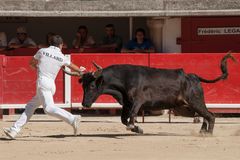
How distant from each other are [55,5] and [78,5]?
0.46 metres

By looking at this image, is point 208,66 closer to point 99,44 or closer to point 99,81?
point 99,44

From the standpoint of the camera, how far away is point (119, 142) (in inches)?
478

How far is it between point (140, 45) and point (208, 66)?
1627 mm

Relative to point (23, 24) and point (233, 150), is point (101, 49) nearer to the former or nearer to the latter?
point (23, 24)

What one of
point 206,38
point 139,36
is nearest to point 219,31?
point 206,38

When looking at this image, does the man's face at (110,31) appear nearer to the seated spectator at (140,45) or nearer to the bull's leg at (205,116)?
the seated spectator at (140,45)

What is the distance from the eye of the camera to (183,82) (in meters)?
13.1

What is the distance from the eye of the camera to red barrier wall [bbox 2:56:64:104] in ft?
54.2

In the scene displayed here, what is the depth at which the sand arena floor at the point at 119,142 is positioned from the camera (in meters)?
10.6

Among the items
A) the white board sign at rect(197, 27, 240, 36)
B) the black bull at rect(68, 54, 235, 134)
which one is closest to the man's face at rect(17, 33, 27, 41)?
the white board sign at rect(197, 27, 240, 36)

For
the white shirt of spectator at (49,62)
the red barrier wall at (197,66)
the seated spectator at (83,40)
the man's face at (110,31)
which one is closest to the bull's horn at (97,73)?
the white shirt of spectator at (49,62)

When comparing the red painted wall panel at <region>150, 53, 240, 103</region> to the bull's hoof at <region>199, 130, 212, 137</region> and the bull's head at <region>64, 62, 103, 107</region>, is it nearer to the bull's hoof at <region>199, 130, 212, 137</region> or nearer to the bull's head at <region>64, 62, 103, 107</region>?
the bull's hoof at <region>199, 130, 212, 137</region>

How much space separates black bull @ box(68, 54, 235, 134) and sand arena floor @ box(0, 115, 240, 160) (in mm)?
456

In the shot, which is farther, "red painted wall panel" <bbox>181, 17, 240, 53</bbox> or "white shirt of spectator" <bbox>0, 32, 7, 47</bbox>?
"white shirt of spectator" <bbox>0, 32, 7, 47</bbox>
